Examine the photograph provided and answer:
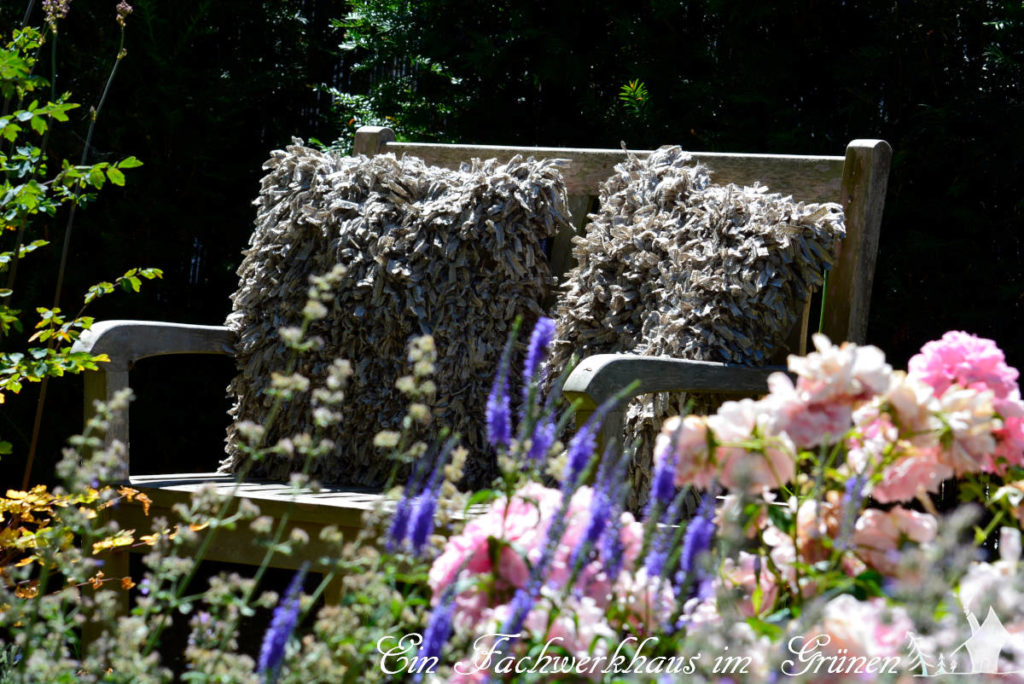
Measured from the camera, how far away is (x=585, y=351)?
1992mm

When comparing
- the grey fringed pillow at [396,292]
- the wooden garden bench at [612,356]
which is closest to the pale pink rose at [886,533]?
the wooden garden bench at [612,356]

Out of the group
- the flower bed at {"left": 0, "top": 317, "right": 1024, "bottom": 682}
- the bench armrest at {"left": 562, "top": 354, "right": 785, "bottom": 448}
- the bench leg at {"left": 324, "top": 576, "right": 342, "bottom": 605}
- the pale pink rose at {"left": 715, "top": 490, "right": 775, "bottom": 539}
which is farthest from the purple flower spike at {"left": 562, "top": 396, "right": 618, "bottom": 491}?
the bench leg at {"left": 324, "top": 576, "right": 342, "bottom": 605}

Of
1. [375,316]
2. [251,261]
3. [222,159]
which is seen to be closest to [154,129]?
[222,159]

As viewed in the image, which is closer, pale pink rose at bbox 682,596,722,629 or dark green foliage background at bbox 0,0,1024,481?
pale pink rose at bbox 682,596,722,629

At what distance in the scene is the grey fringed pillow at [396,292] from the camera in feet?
6.86

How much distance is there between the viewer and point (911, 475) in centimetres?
79

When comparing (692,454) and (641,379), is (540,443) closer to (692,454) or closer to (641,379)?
(692,454)

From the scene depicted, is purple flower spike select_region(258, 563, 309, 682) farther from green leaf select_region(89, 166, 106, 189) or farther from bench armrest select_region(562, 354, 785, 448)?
green leaf select_region(89, 166, 106, 189)

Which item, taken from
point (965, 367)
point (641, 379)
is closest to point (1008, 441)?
point (965, 367)

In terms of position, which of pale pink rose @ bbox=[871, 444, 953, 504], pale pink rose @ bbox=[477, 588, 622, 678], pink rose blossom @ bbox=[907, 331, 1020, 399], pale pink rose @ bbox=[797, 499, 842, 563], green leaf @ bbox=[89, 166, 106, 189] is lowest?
pale pink rose @ bbox=[477, 588, 622, 678]

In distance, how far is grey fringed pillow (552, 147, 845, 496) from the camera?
181 cm

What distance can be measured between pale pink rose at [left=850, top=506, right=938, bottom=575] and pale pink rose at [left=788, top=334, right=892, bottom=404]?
98 millimetres

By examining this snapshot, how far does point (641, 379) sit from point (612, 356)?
0.05 meters

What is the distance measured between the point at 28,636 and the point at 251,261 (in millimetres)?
1503
